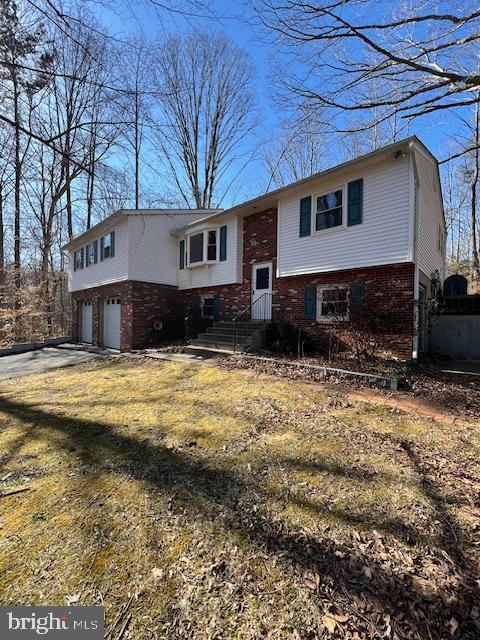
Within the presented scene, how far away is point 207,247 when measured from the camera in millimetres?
12805

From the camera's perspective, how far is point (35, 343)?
51.5 feet

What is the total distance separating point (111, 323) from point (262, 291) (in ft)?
26.6

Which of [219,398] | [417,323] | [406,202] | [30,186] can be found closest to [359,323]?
[417,323]

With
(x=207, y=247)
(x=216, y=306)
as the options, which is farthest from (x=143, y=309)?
(x=207, y=247)

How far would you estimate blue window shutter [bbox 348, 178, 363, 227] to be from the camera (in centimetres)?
841

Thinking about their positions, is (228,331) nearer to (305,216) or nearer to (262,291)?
(262,291)

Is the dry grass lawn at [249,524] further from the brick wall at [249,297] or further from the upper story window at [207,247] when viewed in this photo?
the upper story window at [207,247]

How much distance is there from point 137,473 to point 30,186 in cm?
2181

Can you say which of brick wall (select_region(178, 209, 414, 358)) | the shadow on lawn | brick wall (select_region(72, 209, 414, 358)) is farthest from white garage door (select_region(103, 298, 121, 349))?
the shadow on lawn

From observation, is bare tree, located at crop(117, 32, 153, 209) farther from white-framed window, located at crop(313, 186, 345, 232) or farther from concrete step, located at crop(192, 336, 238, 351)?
concrete step, located at crop(192, 336, 238, 351)

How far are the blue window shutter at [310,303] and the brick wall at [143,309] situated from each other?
6.34 m

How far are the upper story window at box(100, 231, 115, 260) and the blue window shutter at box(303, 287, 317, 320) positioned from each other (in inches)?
369

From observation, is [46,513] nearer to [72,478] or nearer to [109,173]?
[72,478]

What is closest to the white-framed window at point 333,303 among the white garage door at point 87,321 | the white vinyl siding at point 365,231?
the white vinyl siding at point 365,231
